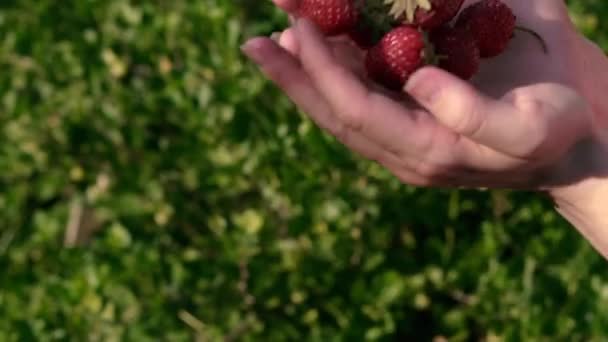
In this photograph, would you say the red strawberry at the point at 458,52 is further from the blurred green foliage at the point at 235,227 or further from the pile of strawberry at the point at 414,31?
the blurred green foliage at the point at 235,227

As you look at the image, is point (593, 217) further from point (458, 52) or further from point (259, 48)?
point (259, 48)

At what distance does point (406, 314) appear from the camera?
2.31 metres

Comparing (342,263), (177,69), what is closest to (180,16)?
(177,69)

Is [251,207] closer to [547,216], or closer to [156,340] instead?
[156,340]

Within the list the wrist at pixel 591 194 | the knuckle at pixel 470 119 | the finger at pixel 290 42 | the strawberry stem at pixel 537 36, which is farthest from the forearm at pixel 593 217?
the finger at pixel 290 42

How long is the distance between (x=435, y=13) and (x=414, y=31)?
6 cm

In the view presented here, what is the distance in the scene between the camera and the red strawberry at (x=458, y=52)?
64.3 inches

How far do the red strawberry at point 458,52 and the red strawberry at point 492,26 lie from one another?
20 mm

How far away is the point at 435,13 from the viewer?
5.48 feet

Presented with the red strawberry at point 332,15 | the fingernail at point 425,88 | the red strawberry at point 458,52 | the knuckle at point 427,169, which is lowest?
the knuckle at point 427,169

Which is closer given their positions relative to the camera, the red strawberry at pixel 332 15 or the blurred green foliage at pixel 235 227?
the red strawberry at pixel 332 15

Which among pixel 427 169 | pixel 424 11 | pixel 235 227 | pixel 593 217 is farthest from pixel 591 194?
pixel 235 227

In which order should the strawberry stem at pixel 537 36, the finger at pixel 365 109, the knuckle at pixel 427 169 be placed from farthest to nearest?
the strawberry stem at pixel 537 36
the knuckle at pixel 427 169
the finger at pixel 365 109

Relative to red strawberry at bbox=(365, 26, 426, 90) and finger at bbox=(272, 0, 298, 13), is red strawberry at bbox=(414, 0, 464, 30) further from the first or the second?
finger at bbox=(272, 0, 298, 13)
